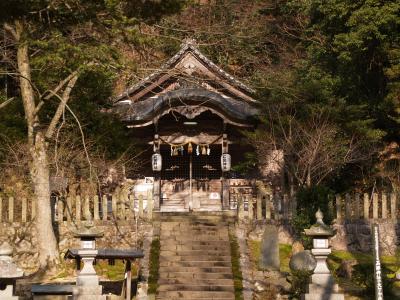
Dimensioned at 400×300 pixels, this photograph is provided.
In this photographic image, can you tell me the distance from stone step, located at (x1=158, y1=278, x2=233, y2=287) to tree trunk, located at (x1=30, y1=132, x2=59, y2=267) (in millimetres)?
3064

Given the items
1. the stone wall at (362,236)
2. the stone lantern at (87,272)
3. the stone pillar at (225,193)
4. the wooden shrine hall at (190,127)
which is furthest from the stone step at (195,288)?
the stone pillar at (225,193)

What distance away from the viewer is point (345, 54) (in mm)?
26906

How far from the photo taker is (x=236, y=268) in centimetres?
1947

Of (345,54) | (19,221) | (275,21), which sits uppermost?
(275,21)

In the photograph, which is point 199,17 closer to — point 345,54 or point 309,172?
point 345,54

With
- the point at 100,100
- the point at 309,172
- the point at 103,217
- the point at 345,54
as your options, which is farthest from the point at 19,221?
the point at 345,54

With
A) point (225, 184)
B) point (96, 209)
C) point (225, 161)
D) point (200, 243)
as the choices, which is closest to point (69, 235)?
point (96, 209)

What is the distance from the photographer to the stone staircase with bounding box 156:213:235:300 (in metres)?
18.3

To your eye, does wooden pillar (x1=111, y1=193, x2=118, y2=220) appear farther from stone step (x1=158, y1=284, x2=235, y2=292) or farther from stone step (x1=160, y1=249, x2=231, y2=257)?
stone step (x1=158, y1=284, x2=235, y2=292)

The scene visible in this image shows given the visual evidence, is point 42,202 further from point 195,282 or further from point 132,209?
point 195,282

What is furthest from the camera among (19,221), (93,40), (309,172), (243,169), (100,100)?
(243,169)

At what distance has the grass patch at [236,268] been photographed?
1822 cm

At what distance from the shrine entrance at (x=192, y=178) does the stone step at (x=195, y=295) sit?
9907mm

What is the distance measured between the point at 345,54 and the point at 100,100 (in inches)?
330
